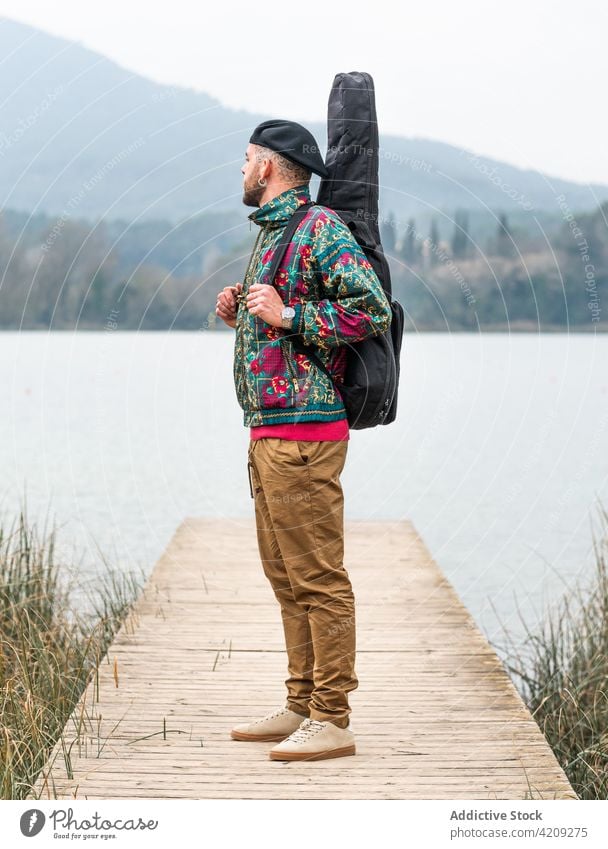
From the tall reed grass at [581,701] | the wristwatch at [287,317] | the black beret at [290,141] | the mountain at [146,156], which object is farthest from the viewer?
the mountain at [146,156]

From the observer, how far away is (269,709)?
13.7ft

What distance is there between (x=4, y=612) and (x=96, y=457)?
10.9 meters

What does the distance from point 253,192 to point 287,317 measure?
17.3 inches

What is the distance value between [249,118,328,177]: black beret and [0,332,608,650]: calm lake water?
339 cm

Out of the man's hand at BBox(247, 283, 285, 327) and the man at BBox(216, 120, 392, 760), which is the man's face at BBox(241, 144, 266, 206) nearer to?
the man at BBox(216, 120, 392, 760)

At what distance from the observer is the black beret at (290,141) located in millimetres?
3338

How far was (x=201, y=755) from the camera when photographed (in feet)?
12.0

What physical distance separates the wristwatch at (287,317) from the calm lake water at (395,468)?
11.1 feet

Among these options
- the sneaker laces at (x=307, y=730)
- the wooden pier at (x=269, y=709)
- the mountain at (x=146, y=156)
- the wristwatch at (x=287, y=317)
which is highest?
the mountain at (x=146, y=156)

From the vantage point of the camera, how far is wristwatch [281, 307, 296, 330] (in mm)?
3213
